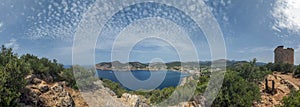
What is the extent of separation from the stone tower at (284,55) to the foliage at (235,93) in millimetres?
20190

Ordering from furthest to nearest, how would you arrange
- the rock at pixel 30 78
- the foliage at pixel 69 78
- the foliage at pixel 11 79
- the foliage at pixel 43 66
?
1. the foliage at pixel 69 78
2. the foliage at pixel 43 66
3. the rock at pixel 30 78
4. the foliage at pixel 11 79

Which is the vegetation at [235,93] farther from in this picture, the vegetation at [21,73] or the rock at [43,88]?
the rock at [43,88]

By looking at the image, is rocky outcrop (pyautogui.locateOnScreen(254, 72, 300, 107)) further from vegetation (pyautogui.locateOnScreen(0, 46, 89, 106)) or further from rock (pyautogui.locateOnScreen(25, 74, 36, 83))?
rock (pyautogui.locateOnScreen(25, 74, 36, 83))

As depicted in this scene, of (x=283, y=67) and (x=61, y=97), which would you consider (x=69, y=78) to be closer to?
(x=61, y=97)

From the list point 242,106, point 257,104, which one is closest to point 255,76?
point 257,104

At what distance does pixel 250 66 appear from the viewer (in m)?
26.5

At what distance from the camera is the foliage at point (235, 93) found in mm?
20344

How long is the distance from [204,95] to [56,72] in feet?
37.9

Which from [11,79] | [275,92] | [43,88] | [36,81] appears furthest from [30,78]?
[275,92]

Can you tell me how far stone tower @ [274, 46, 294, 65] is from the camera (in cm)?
3938

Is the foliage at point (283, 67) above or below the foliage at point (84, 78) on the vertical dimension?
above

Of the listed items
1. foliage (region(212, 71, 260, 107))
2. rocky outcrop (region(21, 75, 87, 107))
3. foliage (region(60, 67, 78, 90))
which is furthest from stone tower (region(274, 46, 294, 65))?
rocky outcrop (region(21, 75, 87, 107))

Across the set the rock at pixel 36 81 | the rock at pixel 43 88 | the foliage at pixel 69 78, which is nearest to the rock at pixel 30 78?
the rock at pixel 36 81

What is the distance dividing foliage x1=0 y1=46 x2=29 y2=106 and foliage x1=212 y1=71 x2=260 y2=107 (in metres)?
14.2
